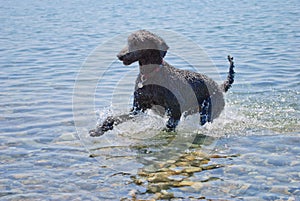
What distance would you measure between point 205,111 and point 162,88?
109 cm

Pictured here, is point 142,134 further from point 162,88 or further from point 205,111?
point 205,111

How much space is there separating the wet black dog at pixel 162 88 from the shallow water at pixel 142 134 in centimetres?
26

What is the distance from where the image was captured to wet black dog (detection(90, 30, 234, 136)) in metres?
6.35

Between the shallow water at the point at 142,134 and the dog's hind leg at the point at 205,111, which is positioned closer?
the shallow water at the point at 142,134

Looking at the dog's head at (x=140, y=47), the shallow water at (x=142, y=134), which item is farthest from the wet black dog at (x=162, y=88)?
the shallow water at (x=142, y=134)

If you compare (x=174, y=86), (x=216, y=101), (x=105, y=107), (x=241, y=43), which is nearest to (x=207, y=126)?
(x=216, y=101)

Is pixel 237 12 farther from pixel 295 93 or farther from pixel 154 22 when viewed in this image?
pixel 295 93

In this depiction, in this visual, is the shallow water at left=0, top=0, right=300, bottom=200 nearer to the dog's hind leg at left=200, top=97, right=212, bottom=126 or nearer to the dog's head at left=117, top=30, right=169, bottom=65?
the dog's hind leg at left=200, top=97, right=212, bottom=126

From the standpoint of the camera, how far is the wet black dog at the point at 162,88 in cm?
635

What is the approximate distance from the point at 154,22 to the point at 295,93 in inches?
517

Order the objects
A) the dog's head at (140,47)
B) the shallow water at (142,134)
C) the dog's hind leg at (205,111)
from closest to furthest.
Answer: the shallow water at (142,134), the dog's head at (140,47), the dog's hind leg at (205,111)

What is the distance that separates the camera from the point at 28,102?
30.0 feet

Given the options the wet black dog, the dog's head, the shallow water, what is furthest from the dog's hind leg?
the dog's head

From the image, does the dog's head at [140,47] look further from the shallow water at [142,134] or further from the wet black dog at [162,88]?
the shallow water at [142,134]
